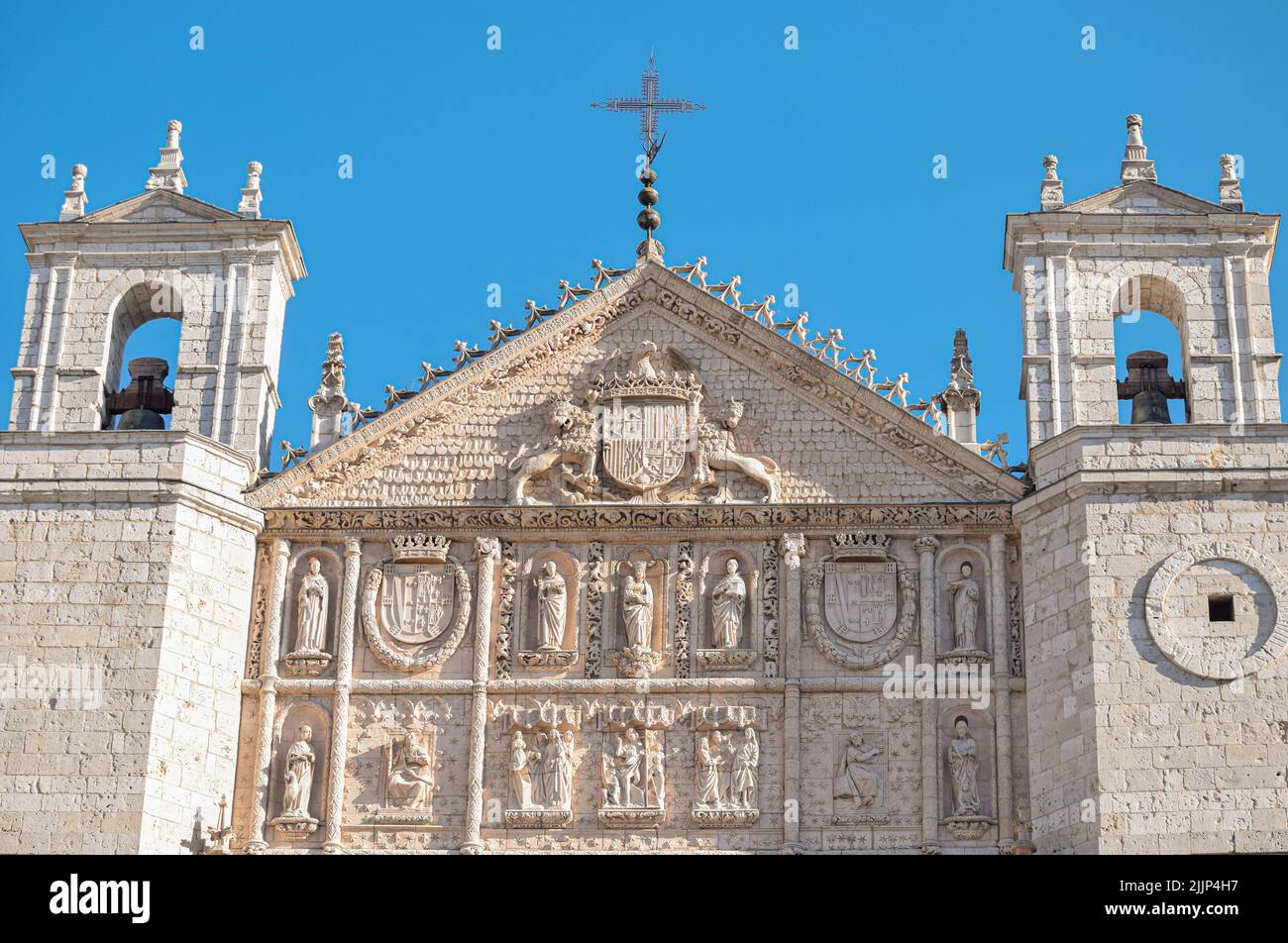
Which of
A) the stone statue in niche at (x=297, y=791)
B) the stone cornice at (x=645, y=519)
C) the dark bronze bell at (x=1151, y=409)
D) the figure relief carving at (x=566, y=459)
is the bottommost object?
the stone statue in niche at (x=297, y=791)

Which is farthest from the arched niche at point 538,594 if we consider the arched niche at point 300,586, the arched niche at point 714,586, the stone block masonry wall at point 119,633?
the stone block masonry wall at point 119,633

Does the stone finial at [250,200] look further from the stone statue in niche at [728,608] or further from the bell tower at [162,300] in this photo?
the stone statue in niche at [728,608]

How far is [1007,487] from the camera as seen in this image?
80.7 ft

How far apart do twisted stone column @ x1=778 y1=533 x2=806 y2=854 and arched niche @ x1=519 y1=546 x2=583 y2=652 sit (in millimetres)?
1845

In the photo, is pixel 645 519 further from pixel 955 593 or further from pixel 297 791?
pixel 297 791

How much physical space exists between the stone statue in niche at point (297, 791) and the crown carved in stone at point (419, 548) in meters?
1.86

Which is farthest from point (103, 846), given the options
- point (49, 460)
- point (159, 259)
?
point (159, 259)

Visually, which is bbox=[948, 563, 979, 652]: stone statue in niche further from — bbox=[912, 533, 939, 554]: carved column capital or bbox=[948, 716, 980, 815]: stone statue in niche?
bbox=[948, 716, 980, 815]: stone statue in niche

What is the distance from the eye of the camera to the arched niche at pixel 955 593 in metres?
24.1

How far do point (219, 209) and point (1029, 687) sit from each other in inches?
351

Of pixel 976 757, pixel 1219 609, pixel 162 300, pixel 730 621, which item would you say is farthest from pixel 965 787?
pixel 162 300

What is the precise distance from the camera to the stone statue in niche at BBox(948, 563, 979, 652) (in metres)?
24.1
